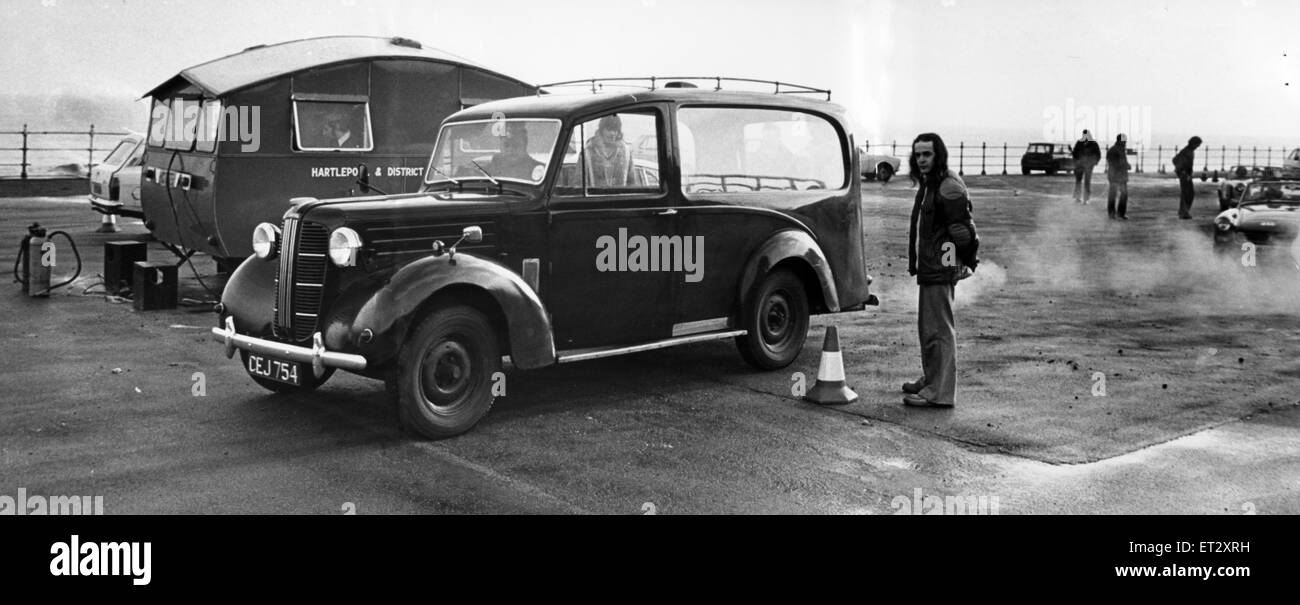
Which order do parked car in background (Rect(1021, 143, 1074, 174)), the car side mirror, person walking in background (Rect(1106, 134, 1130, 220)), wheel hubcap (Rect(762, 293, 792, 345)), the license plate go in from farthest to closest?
parked car in background (Rect(1021, 143, 1074, 174)) → person walking in background (Rect(1106, 134, 1130, 220)) → wheel hubcap (Rect(762, 293, 792, 345)) → the car side mirror → the license plate

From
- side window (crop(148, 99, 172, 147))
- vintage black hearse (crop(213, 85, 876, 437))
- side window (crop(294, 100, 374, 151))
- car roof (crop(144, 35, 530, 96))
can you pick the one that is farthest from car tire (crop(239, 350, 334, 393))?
side window (crop(148, 99, 172, 147))

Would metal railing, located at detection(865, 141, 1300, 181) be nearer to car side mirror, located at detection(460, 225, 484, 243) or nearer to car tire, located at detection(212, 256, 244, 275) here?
car tire, located at detection(212, 256, 244, 275)

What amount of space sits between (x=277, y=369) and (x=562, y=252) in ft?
6.29

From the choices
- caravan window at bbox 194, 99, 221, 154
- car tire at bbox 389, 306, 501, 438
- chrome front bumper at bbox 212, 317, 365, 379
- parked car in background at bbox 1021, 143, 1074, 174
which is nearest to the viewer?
chrome front bumper at bbox 212, 317, 365, 379

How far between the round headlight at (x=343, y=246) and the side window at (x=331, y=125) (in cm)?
669

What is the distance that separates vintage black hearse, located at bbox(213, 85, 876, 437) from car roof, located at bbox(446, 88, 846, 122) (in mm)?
18

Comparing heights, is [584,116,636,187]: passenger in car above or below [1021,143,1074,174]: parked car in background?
below

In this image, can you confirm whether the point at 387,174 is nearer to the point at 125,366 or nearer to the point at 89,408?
the point at 125,366

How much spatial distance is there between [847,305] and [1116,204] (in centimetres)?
1916

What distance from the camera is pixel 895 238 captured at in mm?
20078

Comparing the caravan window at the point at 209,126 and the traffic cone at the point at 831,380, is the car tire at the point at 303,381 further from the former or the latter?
the caravan window at the point at 209,126

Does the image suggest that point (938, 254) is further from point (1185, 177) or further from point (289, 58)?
point (1185, 177)

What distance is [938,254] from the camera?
779 cm

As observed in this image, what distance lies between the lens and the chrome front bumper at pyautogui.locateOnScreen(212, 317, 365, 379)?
6500 mm
